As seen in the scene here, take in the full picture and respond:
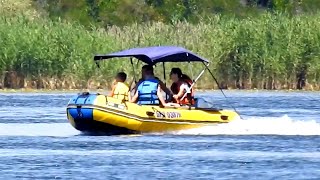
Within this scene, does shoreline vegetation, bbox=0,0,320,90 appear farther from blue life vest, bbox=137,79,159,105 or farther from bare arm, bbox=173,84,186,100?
blue life vest, bbox=137,79,159,105

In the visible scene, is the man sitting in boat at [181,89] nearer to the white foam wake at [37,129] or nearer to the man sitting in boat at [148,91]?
the man sitting in boat at [148,91]

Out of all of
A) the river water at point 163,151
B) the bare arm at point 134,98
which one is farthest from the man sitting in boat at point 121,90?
the river water at point 163,151

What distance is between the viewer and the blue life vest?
2772 cm

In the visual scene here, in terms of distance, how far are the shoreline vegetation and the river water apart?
11.8 metres

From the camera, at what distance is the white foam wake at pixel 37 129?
27891 mm

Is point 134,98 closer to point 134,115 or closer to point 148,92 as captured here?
point 148,92

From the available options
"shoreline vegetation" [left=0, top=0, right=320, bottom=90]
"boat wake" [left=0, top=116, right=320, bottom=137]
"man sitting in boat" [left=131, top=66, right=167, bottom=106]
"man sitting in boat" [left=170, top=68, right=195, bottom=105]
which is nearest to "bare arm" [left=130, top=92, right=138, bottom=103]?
"man sitting in boat" [left=131, top=66, right=167, bottom=106]

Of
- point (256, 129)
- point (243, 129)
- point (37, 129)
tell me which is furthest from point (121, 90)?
point (256, 129)

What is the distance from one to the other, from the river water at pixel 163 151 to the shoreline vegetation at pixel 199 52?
38.7ft

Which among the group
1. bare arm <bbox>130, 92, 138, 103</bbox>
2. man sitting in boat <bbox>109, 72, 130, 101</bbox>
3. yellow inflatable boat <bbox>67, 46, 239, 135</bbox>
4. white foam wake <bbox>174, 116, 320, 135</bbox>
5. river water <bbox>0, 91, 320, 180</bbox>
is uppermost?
man sitting in boat <bbox>109, 72, 130, 101</bbox>

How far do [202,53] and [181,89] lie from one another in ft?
64.6

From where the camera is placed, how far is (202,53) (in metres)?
47.9

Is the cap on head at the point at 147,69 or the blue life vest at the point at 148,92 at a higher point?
the cap on head at the point at 147,69

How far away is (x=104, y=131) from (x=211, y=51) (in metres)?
20.6
